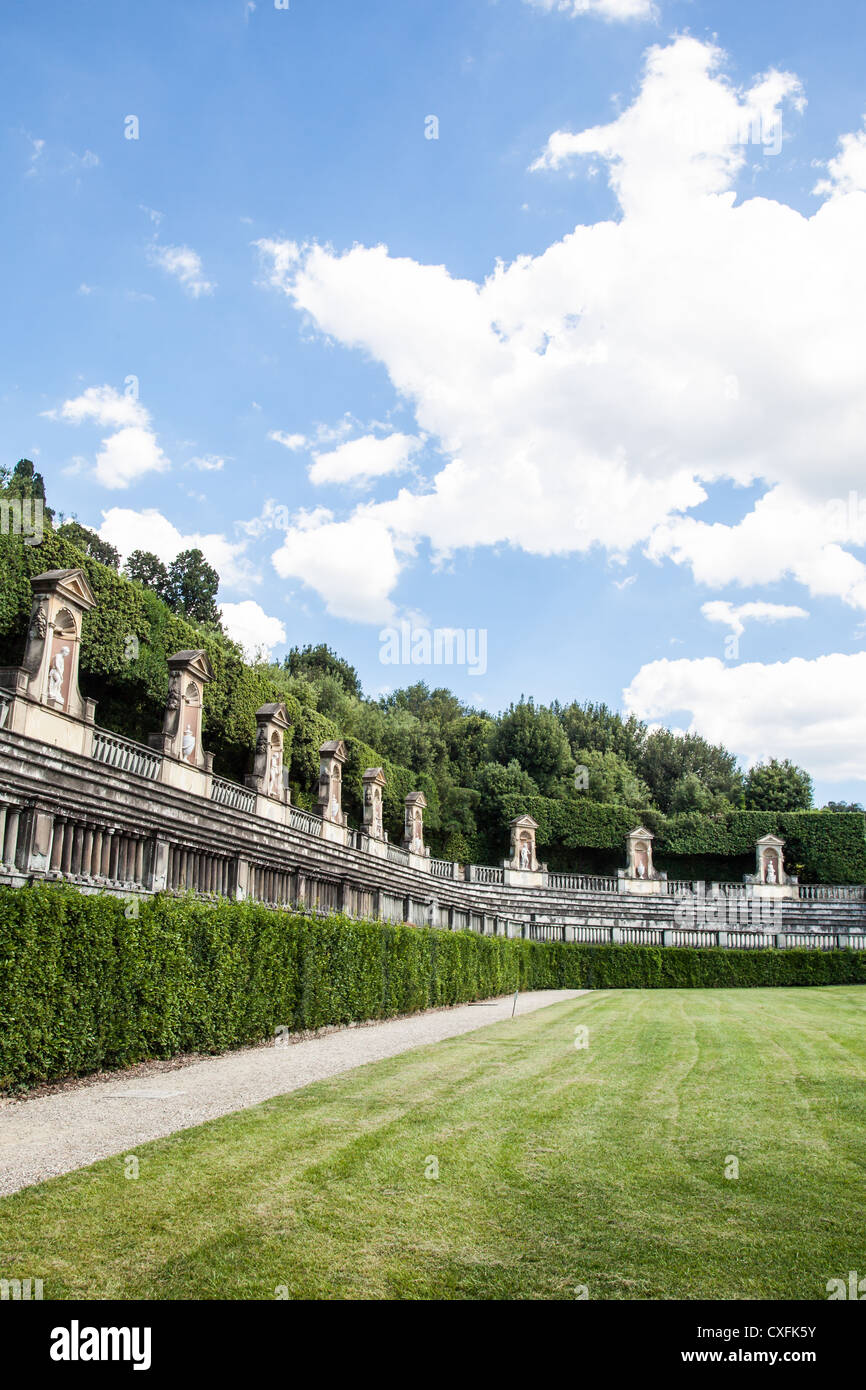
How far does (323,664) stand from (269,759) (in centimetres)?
3969

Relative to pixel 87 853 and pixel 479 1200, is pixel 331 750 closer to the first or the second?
pixel 87 853

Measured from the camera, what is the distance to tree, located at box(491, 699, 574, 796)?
64.1 metres

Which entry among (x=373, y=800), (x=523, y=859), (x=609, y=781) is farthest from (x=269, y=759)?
(x=609, y=781)

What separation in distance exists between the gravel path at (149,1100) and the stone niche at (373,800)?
873 inches

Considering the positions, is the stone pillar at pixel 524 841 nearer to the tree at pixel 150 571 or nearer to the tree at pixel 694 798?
the tree at pixel 694 798

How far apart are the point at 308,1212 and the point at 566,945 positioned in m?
31.2

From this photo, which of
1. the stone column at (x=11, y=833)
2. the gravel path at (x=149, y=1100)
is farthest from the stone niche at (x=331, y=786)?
the stone column at (x=11, y=833)

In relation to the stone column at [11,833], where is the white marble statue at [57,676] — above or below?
above

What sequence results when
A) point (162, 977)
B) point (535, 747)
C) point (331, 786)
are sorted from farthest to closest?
point (535, 747) → point (331, 786) → point (162, 977)

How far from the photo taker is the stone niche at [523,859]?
47.4 meters

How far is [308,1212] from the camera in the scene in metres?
5.41

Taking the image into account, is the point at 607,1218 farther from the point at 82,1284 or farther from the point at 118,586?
the point at 118,586

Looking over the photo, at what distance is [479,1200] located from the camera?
563cm
